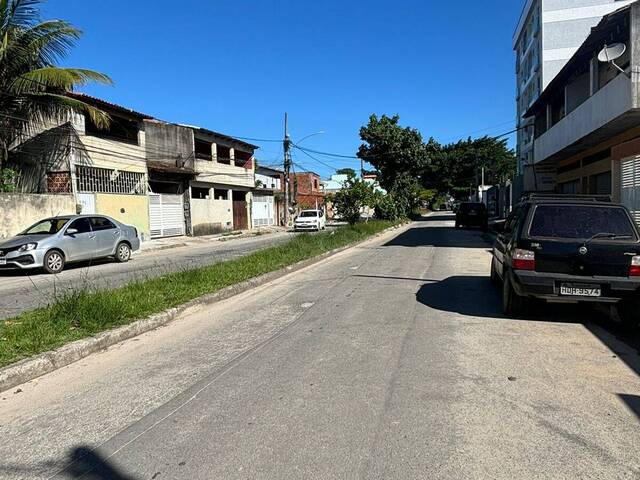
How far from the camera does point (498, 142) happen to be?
3000 inches

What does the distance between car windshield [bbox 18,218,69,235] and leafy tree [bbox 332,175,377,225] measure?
14596 millimetres

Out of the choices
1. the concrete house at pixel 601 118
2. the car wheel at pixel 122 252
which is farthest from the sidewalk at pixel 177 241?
the concrete house at pixel 601 118

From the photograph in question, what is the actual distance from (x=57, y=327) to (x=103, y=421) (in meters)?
2.44

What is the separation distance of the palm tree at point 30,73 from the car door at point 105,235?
5406 millimetres

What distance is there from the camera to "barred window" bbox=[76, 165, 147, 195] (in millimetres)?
21844

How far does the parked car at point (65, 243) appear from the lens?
12.6m

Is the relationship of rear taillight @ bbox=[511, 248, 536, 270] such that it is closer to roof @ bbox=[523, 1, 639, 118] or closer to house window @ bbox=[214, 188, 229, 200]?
roof @ bbox=[523, 1, 639, 118]

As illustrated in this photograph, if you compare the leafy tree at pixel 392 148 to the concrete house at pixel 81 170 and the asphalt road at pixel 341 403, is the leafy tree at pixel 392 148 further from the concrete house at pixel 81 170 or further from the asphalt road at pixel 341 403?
the asphalt road at pixel 341 403

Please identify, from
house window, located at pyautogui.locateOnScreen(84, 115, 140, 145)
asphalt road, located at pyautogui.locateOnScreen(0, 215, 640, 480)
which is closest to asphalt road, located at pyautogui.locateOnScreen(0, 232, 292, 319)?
asphalt road, located at pyautogui.locateOnScreen(0, 215, 640, 480)

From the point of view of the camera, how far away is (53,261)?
1312 centimetres

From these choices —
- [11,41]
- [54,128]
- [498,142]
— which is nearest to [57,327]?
[11,41]

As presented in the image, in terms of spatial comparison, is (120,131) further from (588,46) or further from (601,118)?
(601,118)

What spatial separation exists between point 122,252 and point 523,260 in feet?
42.7

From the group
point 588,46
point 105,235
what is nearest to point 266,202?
point 105,235
